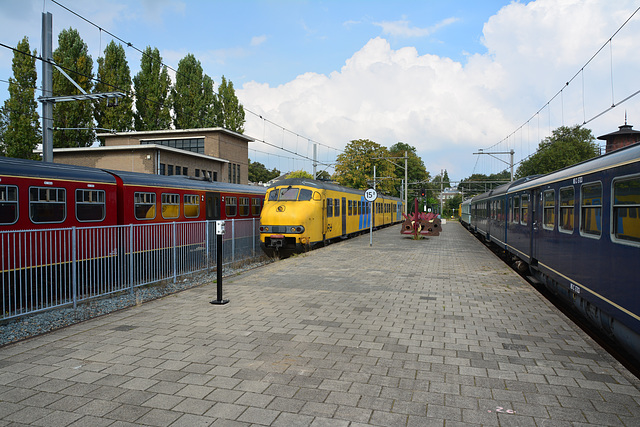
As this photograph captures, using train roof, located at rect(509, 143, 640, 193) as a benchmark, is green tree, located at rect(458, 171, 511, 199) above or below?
above

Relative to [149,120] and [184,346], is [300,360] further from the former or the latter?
[149,120]

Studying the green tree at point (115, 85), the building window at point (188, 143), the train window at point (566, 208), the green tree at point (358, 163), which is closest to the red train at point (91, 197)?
the train window at point (566, 208)

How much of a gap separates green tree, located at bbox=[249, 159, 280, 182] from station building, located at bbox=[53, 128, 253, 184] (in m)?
53.7

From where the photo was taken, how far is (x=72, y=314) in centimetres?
716

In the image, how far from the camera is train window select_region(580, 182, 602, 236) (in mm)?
5703

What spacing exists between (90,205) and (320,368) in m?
8.34

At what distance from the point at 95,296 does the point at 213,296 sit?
6.84 feet

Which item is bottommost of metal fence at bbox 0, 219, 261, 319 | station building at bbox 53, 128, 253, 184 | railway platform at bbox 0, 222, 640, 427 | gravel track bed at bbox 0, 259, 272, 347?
gravel track bed at bbox 0, 259, 272, 347

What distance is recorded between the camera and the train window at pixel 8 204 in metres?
8.08

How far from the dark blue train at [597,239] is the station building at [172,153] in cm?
2789

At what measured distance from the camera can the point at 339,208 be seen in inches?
A: 782

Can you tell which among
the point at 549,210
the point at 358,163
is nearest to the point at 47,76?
the point at 549,210

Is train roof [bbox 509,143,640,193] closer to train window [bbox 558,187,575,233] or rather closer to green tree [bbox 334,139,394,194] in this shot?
train window [bbox 558,187,575,233]

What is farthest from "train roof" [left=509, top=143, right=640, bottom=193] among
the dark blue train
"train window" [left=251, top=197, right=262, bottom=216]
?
"train window" [left=251, top=197, right=262, bottom=216]
